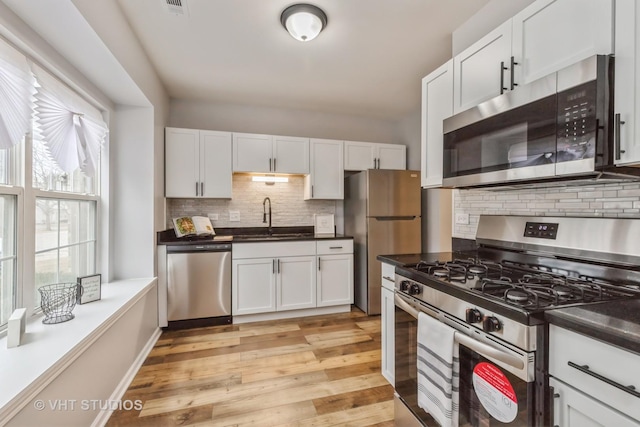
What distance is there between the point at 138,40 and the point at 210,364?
8.29 feet

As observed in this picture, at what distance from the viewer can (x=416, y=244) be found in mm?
3562

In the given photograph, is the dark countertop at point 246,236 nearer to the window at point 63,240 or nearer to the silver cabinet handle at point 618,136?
the window at point 63,240

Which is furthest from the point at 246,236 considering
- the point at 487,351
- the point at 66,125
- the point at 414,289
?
the point at 487,351

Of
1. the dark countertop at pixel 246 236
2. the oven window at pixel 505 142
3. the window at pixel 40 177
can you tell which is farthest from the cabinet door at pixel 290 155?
the oven window at pixel 505 142

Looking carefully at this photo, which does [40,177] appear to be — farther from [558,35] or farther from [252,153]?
[558,35]

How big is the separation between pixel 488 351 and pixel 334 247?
7.98 ft

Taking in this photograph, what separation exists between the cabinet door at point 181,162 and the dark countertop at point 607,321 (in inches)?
127

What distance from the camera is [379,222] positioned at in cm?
343

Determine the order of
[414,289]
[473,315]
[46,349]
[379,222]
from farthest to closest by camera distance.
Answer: [379,222] < [414,289] < [46,349] < [473,315]

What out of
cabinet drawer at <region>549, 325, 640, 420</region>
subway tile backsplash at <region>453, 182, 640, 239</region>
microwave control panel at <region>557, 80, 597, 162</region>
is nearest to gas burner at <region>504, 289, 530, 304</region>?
cabinet drawer at <region>549, 325, 640, 420</region>

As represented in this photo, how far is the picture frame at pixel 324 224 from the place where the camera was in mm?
3908

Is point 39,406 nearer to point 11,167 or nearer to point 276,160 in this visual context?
point 11,167

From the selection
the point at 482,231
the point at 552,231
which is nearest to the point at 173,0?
the point at 482,231

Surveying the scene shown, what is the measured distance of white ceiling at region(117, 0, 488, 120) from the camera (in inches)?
77.3
